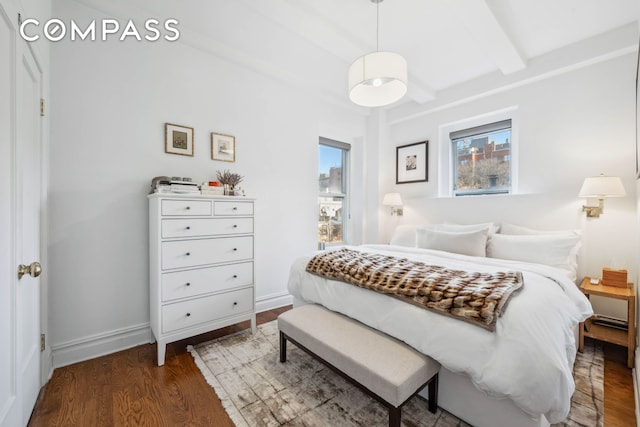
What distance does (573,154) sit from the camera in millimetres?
2592

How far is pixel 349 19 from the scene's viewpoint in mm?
2221

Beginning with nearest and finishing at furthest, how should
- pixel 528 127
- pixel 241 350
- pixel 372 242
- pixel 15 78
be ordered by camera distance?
1. pixel 15 78
2. pixel 241 350
3. pixel 528 127
4. pixel 372 242

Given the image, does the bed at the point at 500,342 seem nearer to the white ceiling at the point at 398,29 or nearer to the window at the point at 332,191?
the window at the point at 332,191

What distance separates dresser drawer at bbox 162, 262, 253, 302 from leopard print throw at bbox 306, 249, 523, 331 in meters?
0.62

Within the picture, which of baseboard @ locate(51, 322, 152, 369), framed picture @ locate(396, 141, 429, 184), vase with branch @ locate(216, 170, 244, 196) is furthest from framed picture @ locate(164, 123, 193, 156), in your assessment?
framed picture @ locate(396, 141, 429, 184)

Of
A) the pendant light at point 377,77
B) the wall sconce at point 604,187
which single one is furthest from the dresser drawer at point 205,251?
the wall sconce at point 604,187

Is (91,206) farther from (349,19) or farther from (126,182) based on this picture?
(349,19)

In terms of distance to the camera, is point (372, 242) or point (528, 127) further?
point (372, 242)

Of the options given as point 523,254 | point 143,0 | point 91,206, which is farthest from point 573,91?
point 91,206

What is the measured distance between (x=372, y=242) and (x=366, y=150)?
1438 millimetres

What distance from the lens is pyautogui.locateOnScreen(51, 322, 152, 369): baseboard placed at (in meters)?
1.89

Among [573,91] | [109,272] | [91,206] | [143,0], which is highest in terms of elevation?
[143,0]

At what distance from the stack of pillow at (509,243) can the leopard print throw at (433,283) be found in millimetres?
883

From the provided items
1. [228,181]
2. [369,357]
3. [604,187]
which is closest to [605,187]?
[604,187]
